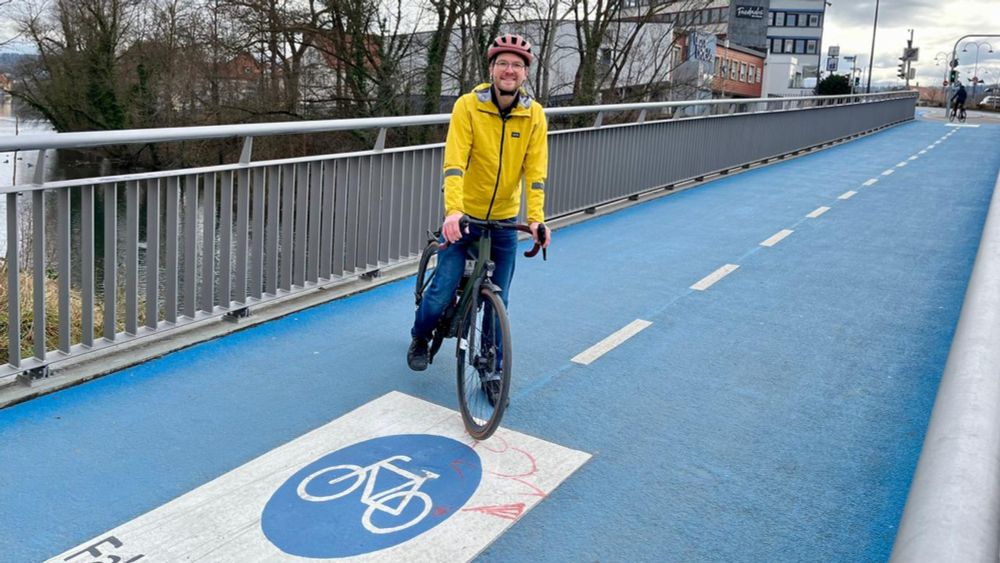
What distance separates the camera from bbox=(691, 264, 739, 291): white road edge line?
25.7ft

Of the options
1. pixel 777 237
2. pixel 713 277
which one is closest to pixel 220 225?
pixel 713 277

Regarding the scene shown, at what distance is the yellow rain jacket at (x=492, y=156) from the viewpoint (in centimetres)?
434

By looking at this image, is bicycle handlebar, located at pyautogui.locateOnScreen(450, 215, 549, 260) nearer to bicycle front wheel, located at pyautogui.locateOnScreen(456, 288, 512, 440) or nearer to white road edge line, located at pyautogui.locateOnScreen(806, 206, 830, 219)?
bicycle front wheel, located at pyautogui.locateOnScreen(456, 288, 512, 440)

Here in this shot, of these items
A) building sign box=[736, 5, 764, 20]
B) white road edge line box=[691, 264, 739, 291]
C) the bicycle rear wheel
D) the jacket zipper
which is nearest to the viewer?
the jacket zipper

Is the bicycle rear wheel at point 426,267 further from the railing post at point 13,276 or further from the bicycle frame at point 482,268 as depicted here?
the railing post at point 13,276

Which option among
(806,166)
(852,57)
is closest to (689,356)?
(806,166)

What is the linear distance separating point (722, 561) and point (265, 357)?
123 inches

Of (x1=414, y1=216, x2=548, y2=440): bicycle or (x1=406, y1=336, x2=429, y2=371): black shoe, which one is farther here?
(x1=406, y1=336, x2=429, y2=371): black shoe

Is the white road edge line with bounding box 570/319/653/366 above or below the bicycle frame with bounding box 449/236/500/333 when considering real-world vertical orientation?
below

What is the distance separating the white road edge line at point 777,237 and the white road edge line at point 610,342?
3.82 m

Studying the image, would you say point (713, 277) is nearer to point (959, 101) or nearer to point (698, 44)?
point (698, 44)

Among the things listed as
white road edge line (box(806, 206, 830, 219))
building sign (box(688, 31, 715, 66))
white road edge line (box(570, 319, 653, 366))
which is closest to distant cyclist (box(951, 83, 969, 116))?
building sign (box(688, 31, 715, 66))

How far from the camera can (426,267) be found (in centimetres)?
531

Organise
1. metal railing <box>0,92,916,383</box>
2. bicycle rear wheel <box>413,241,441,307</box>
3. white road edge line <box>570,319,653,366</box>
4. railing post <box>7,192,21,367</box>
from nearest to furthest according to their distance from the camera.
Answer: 1. railing post <box>7,192,21,367</box>
2. metal railing <box>0,92,916,383</box>
3. bicycle rear wheel <box>413,241,441,307</box>
4. white road edge line <box>570,319,653,366</box>
